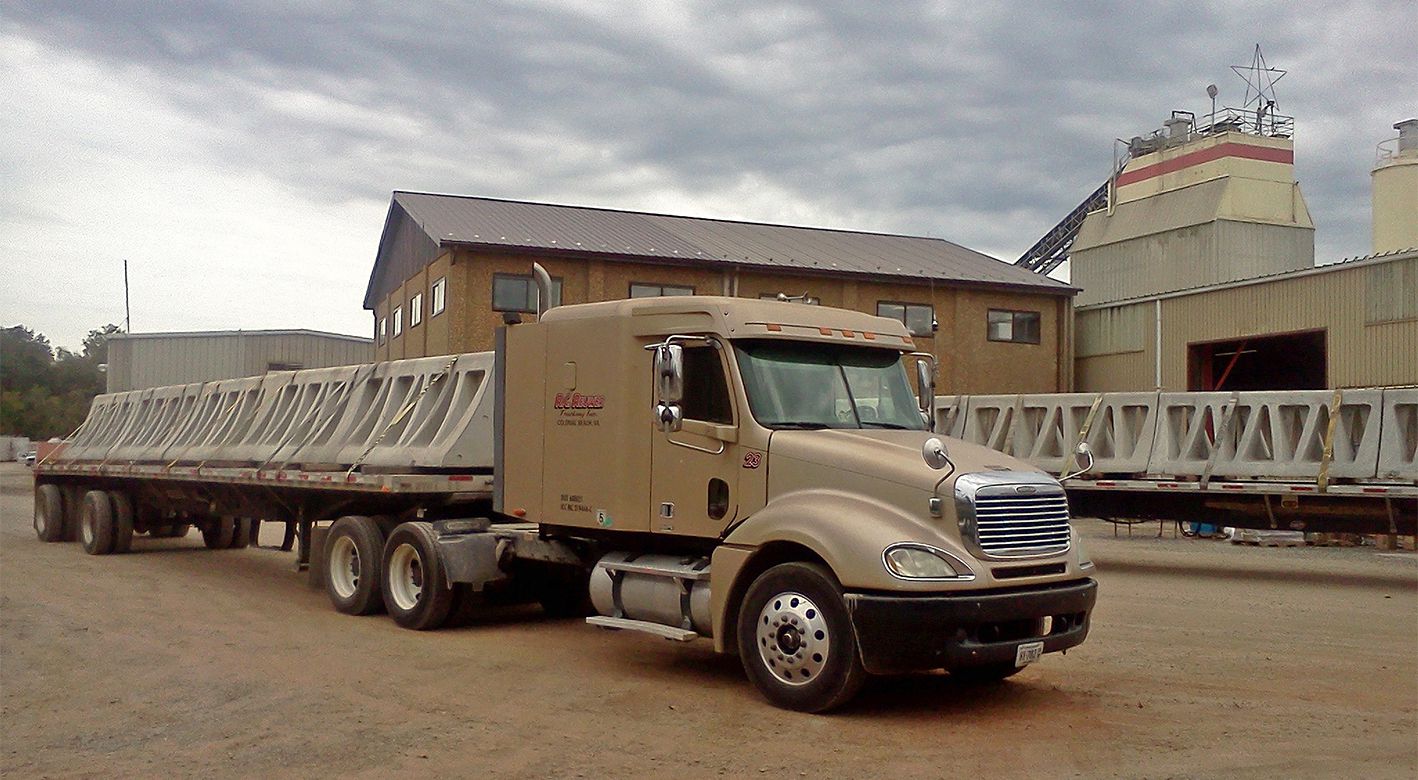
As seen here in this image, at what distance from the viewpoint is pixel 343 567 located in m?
12.8

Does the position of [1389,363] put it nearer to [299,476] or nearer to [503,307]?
[503,307]

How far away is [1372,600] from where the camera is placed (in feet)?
48.3

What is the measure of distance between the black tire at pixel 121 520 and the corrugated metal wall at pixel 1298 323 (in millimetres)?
23930

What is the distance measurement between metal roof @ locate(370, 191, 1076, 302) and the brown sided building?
0.06 meters

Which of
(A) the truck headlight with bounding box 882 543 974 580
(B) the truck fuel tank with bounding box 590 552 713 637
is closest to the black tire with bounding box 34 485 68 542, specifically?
(B) the truck fuel tank with bounding box 590 552 713 637

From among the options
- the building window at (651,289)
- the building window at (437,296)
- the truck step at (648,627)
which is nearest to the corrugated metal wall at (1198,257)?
the building window at (651,289)

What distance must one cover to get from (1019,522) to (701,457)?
2.34m

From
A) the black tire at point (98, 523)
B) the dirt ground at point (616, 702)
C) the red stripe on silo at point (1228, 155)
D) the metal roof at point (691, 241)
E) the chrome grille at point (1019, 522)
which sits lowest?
the dirt ground at point (616, 702)

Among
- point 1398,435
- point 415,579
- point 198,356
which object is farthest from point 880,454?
point 198,356

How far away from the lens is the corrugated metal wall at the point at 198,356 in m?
41.5

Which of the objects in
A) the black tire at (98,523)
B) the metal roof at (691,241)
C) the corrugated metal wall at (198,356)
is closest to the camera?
the black tire at (98,523)

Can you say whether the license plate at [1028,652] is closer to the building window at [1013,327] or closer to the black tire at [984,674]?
the black tire at [984,674]

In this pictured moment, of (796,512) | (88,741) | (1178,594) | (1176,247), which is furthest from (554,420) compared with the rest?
(1176,247)

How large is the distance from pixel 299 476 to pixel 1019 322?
25.9 m
